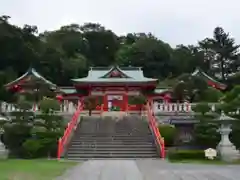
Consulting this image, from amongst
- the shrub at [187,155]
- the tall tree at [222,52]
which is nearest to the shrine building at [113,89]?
the shrub at [187,155]

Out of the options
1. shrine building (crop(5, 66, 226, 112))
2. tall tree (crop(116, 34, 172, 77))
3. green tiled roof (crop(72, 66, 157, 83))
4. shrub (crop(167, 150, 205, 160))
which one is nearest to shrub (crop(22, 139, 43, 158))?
shrub (crop(167, 150, 205, 160))

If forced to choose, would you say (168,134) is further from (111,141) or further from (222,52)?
(222,52)

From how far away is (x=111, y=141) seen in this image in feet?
91.4

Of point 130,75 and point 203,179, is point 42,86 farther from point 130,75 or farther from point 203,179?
point 203,179

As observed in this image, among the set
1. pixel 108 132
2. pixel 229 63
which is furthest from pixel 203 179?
pixel 229 63

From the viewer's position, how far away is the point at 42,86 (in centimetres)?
3581

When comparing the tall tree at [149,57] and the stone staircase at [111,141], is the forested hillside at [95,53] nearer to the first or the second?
the tall tree at [149,57]

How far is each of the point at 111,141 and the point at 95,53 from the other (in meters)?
54.5

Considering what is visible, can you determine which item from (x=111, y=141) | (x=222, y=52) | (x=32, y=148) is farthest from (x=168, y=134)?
(x=222, y=52)

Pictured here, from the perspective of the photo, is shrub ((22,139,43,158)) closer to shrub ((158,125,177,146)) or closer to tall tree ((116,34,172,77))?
shrub ((158,125,177,146))

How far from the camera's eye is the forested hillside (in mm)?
58469

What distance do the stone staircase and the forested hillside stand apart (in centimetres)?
2011

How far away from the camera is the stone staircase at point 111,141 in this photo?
2527 centimetres

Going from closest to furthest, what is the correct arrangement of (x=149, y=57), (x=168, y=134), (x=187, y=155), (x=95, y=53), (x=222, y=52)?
1. (x=187, y=155)
2. (x=168, y=134)
3. (x=222, y=52)
4. (x=149, y=57)
5. (x=95, y=53)
